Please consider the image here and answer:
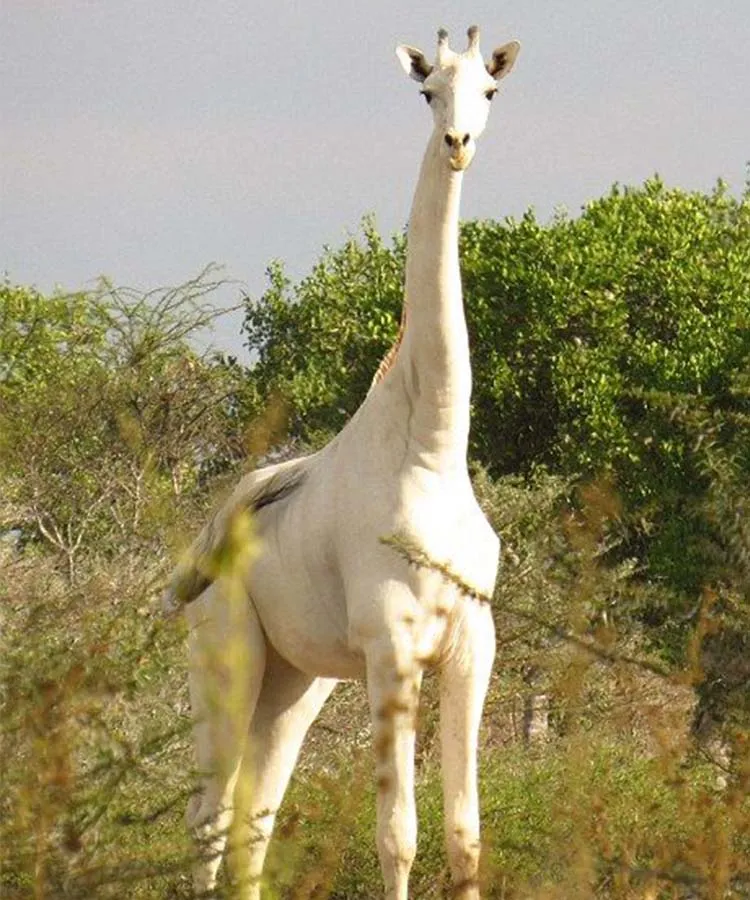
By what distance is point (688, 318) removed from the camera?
4009 centimetres

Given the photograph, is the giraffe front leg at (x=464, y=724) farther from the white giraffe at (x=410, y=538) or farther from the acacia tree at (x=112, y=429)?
the acacia tree at (x=112, y=429)

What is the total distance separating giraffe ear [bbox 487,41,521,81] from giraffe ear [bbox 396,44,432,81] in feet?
Answer: 0.74

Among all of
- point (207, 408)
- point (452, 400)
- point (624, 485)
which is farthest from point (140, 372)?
point (452, 400)

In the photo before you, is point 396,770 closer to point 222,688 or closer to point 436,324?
point 222,688

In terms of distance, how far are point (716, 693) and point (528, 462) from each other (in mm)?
34308

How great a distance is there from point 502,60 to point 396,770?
249cm

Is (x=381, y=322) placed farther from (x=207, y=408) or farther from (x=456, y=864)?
(x=456, y=864)

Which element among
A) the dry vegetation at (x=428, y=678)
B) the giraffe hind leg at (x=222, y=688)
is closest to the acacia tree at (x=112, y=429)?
the dry vegetation at (x=428, y=678)

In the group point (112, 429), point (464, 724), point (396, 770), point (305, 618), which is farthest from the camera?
point (112, 429)

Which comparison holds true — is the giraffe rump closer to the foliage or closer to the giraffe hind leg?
the giraffe hind leg

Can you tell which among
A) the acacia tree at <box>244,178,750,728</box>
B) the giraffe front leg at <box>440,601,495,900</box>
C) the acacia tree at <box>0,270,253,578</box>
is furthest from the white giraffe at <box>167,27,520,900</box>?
the acacia tree at <box>244,178,750,728</box>

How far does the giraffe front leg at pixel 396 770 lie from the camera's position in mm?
9219

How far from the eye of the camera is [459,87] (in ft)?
31.1

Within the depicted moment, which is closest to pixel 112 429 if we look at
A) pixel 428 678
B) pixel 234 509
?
pixel 428 678
